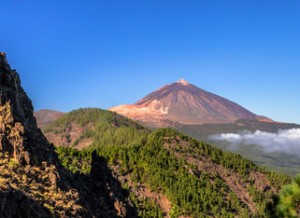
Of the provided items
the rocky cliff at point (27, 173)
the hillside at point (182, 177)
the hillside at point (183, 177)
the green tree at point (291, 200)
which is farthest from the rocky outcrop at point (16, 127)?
the hillside at point (183, 177)

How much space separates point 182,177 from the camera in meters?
140

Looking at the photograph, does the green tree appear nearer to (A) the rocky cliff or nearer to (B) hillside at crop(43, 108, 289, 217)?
(A) the rocky cliff

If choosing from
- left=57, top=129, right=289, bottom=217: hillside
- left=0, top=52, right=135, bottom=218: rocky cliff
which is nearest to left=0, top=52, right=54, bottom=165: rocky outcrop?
left=0, top=52, right=135, bottom=218: rocky cliff

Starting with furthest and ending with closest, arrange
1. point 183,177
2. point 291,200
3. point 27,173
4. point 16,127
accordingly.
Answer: point 183,177, point 16,127, point 27,173, point 291,200

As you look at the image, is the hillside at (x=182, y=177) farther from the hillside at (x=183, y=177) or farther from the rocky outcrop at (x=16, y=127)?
the rocky outcrop at (x=16, y=127)

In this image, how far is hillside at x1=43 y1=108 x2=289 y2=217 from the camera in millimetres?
124750

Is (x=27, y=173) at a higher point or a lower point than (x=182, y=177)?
higher

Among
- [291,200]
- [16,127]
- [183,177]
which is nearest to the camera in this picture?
[291,200]

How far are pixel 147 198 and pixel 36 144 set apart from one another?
8951 centimetres

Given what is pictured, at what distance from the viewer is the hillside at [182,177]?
12475 centimetres

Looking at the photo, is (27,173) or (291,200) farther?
(27,173)

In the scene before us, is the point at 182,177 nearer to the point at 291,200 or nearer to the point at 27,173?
the point at 27,173

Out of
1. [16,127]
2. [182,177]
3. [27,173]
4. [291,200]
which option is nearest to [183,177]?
[182,177]

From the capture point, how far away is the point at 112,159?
138m
